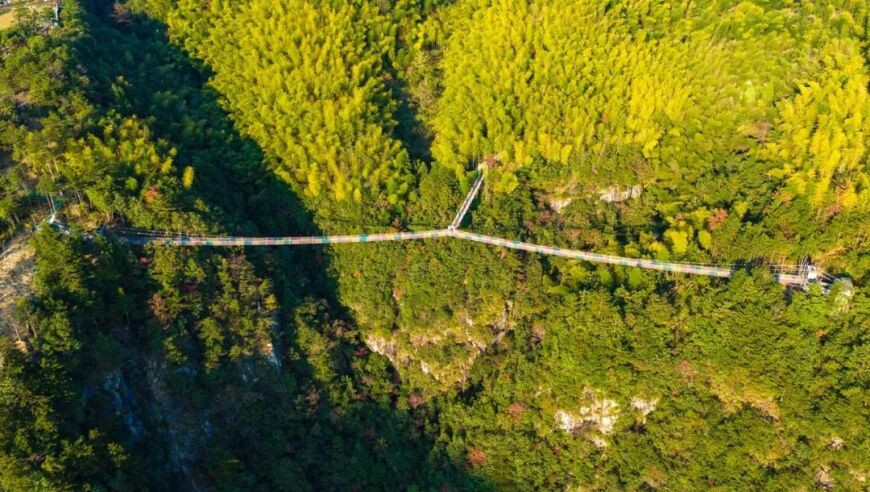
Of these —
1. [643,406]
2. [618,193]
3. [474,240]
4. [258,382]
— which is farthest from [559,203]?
[258,382]

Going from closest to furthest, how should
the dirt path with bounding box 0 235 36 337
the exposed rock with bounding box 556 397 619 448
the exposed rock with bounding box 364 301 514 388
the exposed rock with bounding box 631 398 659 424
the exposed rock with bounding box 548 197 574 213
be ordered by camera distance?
1. the dirt path with bounding box 0 235 36 337
2. the exposed rock with bounding box 631 398 659 424
3. the exposed rock with bounding box 556 397 619 448
4. the exposed rock with bounding box 364 301 514 388
5. the exposed rock with bounding box 548 197 574 213

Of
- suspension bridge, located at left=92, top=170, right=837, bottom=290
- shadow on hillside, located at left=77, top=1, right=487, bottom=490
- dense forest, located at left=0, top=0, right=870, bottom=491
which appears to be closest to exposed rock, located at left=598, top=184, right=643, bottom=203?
dense forest, located at left=0, top=0, right=870, bottom=491

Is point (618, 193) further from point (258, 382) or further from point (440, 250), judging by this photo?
point (258, 382)

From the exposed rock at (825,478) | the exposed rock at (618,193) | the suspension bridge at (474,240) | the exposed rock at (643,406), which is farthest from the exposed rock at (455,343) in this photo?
the exposed rock at (825,478)

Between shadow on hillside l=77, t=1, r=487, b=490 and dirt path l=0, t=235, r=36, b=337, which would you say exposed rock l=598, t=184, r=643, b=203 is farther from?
dirt path l=0, t=235, r=36, b=337

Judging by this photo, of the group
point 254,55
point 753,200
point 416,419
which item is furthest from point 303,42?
point 753,200

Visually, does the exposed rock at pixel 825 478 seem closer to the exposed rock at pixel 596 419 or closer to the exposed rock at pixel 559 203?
the exposed rock at pixel 596 419

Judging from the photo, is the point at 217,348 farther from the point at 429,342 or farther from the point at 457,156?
A: the point at 457,156
